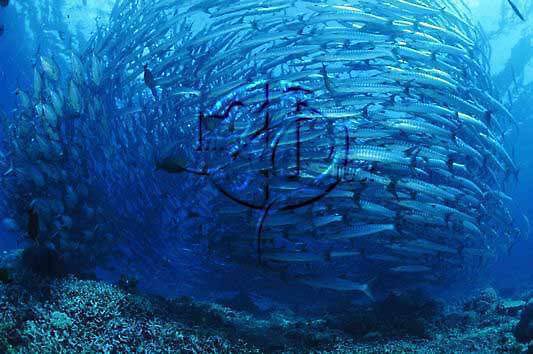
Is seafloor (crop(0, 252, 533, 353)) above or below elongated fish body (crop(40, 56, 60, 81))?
below

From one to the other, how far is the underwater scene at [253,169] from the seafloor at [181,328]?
0.03m

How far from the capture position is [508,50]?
2211cm

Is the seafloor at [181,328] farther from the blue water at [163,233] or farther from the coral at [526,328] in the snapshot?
the blue water at [163,233]

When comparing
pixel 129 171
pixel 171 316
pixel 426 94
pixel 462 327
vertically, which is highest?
pixel 426 94

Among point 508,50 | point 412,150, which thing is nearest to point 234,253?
point 412,150

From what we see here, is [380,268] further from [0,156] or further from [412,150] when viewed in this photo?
[0,156]

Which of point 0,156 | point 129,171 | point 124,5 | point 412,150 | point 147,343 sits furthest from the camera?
point 129,171

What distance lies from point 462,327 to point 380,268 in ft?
8.48

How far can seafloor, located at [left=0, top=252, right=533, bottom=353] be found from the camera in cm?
458

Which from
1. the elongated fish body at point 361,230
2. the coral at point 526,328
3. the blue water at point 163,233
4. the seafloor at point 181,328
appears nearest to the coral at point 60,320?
the seafloor at point 181,328

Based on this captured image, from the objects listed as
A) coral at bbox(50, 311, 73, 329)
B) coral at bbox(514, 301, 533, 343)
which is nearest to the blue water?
coral at bbox(50, 311, 73, 329)

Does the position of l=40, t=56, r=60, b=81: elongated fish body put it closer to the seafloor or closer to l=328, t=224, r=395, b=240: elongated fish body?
the seafloor

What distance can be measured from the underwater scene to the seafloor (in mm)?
28

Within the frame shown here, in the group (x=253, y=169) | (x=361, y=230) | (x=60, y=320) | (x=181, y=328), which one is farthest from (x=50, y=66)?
(x=361, y=230)
